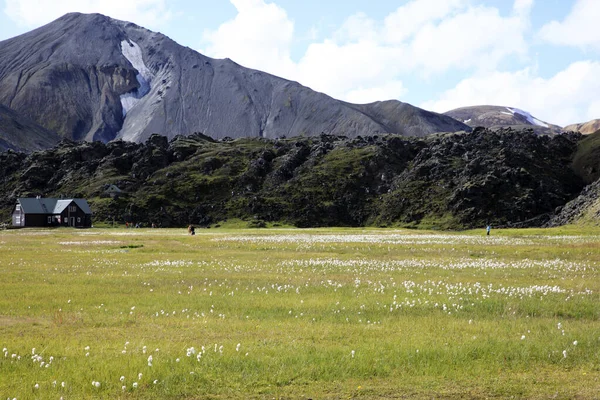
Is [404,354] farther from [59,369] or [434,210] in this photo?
[434,210]

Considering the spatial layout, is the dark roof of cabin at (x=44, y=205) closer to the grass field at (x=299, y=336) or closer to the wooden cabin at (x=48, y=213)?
the wooden cabin at (x=48, y=213)

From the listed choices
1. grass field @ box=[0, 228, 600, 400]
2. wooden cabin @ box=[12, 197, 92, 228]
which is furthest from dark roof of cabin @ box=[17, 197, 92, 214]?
grass field @ box=[0, 228, 600, 400]

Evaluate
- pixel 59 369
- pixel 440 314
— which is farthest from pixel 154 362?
pixel 440 314

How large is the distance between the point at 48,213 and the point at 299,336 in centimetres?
16695

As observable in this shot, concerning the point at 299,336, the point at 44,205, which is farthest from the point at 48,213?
the point at 299,336

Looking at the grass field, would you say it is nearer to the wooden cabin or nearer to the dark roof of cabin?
the wooden cabin

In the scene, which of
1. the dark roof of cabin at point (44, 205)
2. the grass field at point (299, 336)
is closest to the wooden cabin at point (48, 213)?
the dark roof of cabin at point (44, 205)

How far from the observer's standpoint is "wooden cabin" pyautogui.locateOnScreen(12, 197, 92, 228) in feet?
510

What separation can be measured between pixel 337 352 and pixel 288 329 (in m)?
3.05

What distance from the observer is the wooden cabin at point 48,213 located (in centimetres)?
15550

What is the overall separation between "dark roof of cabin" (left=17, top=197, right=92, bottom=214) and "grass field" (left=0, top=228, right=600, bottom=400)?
→ 473 ft

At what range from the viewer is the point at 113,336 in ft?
47.5

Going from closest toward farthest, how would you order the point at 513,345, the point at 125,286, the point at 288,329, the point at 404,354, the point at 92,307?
the point at 404,354
the point at 513,345
the point at 288,329
the point at 92,307
the point at 125,286

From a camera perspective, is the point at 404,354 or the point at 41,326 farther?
the point at 41,326
